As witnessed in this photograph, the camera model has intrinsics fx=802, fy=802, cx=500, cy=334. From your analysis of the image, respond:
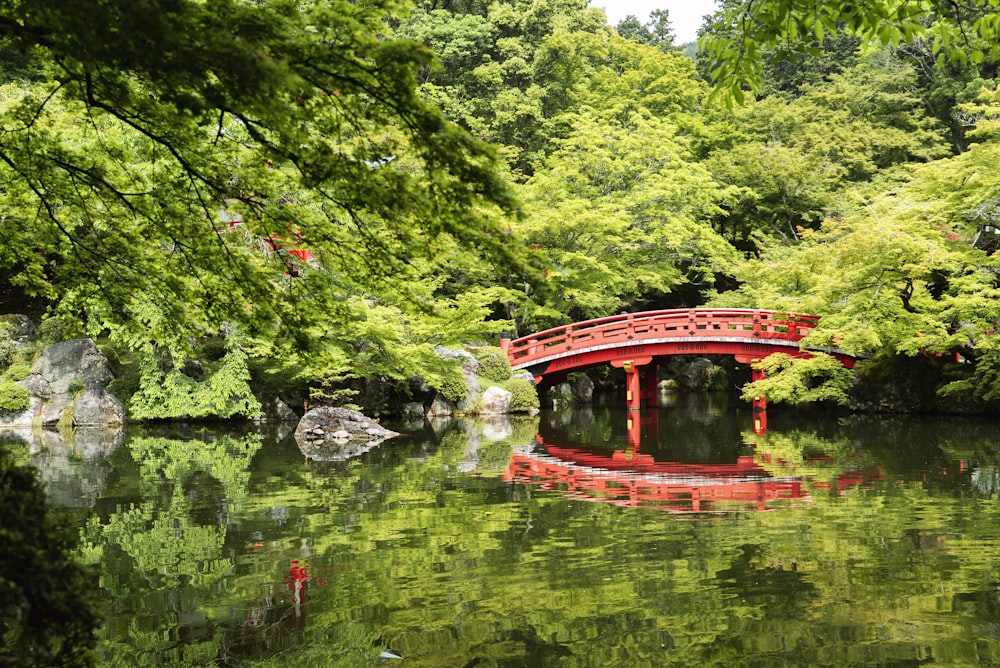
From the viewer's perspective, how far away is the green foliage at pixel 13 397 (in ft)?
55.9

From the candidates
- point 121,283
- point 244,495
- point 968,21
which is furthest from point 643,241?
point 121,283

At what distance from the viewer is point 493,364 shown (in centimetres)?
2066

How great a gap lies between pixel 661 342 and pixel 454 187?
17.7 meters

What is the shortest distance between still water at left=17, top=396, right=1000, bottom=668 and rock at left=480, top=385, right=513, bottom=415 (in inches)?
332

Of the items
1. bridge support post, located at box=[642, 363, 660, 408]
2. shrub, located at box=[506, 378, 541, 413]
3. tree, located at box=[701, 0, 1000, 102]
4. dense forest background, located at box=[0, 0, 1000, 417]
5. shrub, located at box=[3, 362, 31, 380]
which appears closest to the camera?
dense forest background, located at box=[0, 0, 1000, 417]

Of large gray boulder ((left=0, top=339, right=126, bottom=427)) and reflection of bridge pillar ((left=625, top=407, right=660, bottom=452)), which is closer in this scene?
reflection of bridge pillar ((left=625, top=407, right=660, bottom=452))

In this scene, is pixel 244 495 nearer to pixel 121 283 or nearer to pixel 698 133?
pixel 121 283

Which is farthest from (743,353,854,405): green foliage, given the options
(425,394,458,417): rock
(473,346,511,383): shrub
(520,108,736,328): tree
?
(425,394,458,417): rock

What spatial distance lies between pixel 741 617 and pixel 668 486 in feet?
15.1

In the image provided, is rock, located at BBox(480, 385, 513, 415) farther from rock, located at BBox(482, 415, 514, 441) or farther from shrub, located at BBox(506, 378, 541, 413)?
rock, located at BBox(482, 415, 514, 441)

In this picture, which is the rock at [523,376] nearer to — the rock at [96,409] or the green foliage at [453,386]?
the green foliage at [453,386]

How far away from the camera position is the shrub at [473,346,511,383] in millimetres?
20609

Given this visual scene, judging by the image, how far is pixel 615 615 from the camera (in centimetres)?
445

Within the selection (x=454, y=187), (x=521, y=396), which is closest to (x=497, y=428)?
(x=521, y=396)
